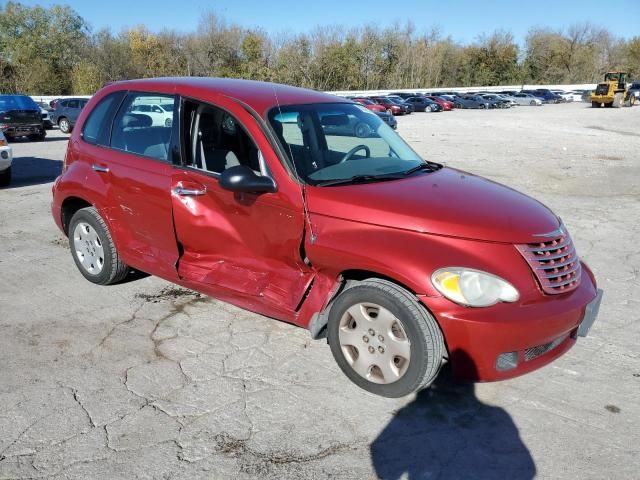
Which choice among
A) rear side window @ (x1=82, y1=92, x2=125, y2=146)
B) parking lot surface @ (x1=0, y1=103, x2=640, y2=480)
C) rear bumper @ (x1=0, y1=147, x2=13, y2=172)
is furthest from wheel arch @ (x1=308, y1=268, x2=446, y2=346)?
rear bumper @ (x1=0, y1=147, x2=13, y2=172)

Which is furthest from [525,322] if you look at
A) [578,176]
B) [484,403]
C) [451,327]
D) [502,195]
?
[578,176]

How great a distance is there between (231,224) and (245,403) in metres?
1.26

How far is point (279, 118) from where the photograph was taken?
3947mm

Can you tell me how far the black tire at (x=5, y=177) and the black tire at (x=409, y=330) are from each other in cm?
903

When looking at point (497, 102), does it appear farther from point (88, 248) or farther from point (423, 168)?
point (88, 248)

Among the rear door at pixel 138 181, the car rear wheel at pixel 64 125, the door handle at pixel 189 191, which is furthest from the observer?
the car rear wheel at pixel 64 125

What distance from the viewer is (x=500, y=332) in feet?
9.78

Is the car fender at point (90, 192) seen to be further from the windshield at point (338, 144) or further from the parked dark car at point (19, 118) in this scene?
the parked dark car at point (19, 118)

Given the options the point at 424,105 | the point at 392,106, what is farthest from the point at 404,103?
the point at 424,105

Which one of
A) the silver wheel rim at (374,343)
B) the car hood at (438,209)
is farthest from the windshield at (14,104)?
the silver wheel rim at (374,343)

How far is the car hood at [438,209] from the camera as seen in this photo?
322 centimetres

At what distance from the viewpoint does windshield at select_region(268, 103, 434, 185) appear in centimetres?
380

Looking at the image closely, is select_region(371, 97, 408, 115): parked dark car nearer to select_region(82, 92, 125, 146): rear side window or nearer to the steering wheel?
select_region(82, 92, 125, 146): rear side window

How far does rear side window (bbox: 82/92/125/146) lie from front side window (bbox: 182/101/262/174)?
1.01 m
